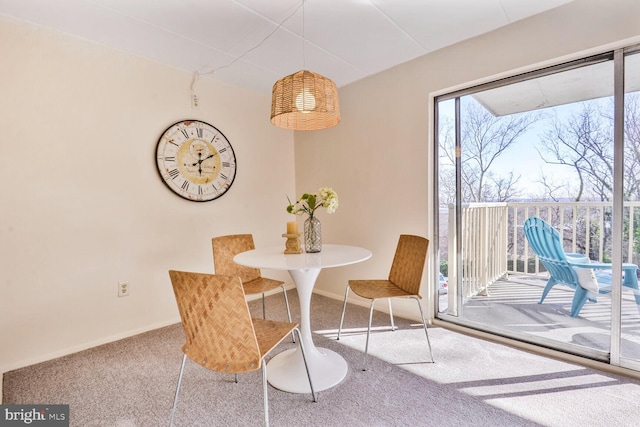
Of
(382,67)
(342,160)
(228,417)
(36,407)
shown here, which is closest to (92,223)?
(36,407)

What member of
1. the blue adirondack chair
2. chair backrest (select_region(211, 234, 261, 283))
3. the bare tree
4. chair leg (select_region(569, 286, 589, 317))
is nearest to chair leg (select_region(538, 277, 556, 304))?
the blue adirondack chair

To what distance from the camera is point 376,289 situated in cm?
214

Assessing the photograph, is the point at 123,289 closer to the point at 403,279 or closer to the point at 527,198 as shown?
the point at 403,279

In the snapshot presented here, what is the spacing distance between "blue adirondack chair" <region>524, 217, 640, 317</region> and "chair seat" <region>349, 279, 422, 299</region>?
1.06 meters

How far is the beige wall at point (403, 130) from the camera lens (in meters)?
1.87

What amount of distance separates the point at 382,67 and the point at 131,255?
2728 millimetres

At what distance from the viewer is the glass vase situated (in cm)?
203

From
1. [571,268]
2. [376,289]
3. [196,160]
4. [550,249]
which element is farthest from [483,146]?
[196,160]

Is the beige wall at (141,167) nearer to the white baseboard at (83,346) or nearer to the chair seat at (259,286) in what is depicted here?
the white baseboard at (83,346)

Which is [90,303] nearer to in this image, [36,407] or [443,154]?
[36,407]

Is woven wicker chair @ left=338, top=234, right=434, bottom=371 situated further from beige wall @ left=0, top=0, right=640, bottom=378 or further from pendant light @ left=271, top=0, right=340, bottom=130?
pendant light @ left=271, top=0, right=340, bottom=130

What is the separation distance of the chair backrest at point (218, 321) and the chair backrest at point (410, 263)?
1.27m

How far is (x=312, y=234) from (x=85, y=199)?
1.72 metres

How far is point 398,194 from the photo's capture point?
2.75m
